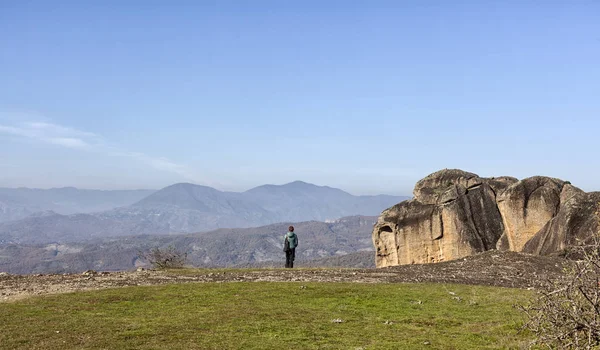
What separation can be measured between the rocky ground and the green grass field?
8.99 feet

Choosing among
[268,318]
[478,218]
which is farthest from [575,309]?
[478,218]

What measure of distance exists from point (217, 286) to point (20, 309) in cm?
1016

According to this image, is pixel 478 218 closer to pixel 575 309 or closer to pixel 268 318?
pixel 268 318

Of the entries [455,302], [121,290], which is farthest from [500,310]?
[121,290]

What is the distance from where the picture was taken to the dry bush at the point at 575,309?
550 inches

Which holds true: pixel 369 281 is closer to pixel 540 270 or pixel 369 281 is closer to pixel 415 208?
pixel 540 270

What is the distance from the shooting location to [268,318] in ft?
74.1

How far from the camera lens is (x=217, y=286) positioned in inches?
1217

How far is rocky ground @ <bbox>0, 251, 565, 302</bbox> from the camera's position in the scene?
104 ft

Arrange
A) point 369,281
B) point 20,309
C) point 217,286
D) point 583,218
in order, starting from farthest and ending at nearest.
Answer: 1. point 583,218
2. point 369,281
3. point 217,286
4. point 20,309

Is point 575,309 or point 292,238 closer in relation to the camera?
point 575,309

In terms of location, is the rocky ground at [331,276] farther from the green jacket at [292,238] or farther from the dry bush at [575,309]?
the dry bush at [575,309]

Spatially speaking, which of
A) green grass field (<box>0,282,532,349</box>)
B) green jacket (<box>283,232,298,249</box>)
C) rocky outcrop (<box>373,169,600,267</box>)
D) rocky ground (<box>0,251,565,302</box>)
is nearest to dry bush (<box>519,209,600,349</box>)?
green grass field (<box>0,282,532,349</box>)

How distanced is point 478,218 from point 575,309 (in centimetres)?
4249
